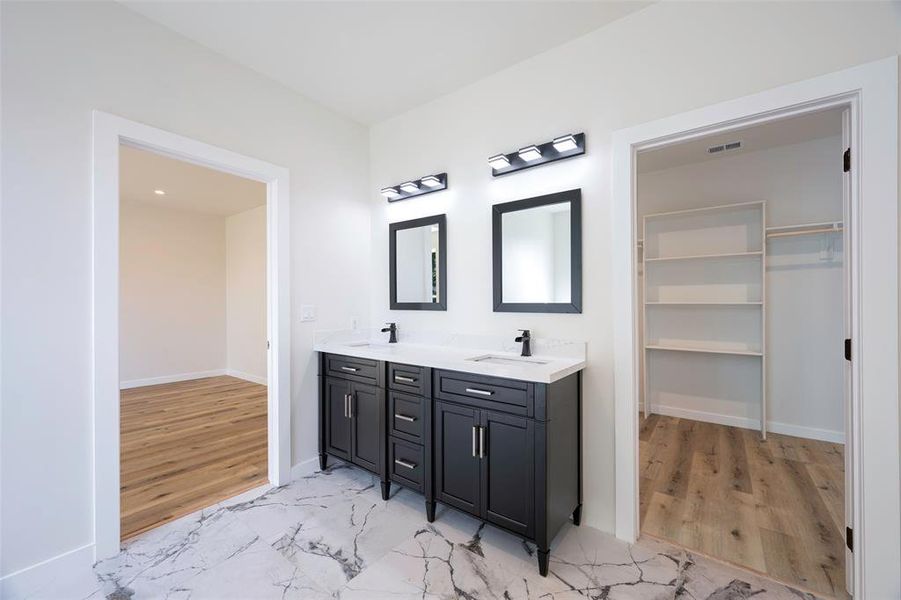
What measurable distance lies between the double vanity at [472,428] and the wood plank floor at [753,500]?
716 millimetres

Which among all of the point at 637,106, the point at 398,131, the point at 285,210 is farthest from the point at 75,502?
the point at 637,106

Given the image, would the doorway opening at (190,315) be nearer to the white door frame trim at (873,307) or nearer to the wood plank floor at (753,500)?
the wood plank floor at (753,500)

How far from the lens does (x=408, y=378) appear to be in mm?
2387

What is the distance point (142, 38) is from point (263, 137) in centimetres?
76

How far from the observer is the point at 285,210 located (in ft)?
9.18

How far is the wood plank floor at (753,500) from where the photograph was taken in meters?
1.91

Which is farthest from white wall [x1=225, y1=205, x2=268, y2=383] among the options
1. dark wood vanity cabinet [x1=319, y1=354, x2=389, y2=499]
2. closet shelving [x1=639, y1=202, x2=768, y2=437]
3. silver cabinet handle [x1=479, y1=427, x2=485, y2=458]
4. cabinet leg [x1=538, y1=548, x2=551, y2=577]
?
closet shelving [x1=639, y1=202, x2=768, y2=437]

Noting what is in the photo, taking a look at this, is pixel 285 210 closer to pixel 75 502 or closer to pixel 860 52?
pixel 75 502

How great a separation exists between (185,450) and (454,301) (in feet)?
8.84

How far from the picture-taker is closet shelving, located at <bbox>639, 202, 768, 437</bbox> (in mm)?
3723

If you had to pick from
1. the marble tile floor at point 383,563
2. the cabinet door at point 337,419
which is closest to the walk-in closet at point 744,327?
the marble tile floor at point 383,563

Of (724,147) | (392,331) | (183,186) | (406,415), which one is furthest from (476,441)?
(183,186)

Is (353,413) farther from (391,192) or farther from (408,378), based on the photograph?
(391,192)

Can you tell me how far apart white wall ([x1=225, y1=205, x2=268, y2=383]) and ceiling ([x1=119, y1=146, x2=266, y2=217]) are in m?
0.33
